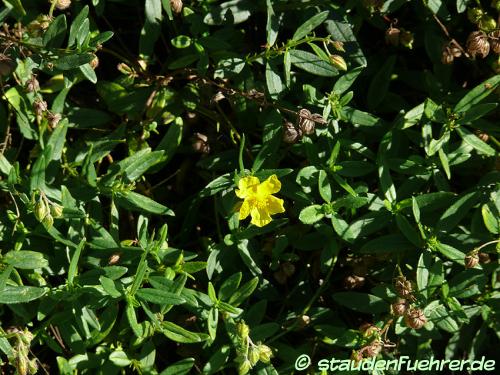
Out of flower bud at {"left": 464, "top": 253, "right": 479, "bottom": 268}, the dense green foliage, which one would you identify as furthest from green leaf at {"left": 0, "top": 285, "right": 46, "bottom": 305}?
flower bud at {"left": 464, "top": 253, "right": 479, "bottom": 268}

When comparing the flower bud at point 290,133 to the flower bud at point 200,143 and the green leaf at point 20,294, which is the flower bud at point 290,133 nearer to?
the flower bud at point 200,143

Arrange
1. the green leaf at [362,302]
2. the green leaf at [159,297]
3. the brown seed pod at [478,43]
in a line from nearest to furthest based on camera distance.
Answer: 1. the green leaf at [159,297]
2. the brown seed pod at [478,43]
3. the green leaf at [362,302]

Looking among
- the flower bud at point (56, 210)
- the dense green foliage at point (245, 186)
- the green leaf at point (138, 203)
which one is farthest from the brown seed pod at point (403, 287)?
the flower bud at point (56, 210)

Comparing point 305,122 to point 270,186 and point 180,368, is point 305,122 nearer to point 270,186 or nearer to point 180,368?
point 270,186

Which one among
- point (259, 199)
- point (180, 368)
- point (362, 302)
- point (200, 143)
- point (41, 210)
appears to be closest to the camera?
point (41, 210)

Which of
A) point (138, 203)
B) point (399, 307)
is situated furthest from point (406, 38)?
point (138, 203)

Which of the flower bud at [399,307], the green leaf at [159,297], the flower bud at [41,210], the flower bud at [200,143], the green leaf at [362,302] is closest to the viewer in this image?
the flower bud at [41,210]

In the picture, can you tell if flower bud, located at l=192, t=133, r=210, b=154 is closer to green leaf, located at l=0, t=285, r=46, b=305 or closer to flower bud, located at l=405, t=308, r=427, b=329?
green leaf, located at l=0, t=285, r=46, b=305
